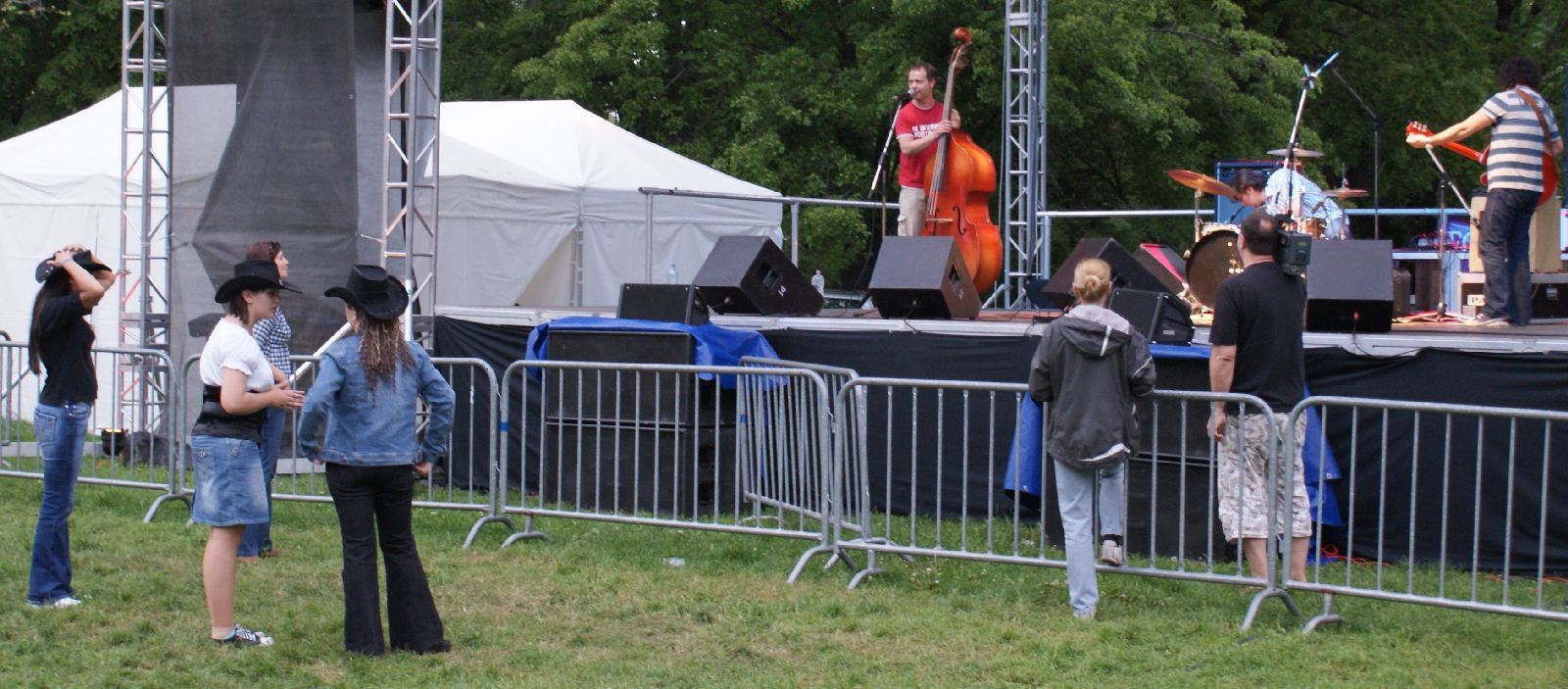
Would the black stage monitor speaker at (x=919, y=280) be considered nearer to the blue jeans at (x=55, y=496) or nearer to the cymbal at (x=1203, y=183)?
the cymbal at (x=1203, y=183)

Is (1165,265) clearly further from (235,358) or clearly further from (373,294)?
(235,358)

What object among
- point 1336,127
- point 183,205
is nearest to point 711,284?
point 183,205

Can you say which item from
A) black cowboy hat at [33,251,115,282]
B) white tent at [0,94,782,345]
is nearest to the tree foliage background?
white tent at [0,94,782,345]

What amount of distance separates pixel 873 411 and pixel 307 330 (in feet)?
14.1

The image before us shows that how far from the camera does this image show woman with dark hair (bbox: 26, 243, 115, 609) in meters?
7.14

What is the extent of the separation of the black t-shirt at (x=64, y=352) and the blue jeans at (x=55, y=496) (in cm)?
6

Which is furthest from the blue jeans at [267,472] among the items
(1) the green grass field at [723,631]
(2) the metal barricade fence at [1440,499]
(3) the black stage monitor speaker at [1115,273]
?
(3) the black stage monitor speaker at [1115,273]

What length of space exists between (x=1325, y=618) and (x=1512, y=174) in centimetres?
428

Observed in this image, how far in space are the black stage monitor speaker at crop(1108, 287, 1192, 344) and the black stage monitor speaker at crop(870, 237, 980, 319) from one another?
76.5 inches

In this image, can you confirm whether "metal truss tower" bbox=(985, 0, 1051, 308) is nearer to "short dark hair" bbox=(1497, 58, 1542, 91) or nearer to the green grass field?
"short dark hair" bbox=(1497, 58, 1542, 91)

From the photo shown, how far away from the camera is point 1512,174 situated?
32.0 feet

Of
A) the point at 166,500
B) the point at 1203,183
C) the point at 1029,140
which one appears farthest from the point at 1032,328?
the point at 1029,140

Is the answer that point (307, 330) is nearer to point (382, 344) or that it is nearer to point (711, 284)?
point (711, 284)

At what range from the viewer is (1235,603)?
7.39 meters
